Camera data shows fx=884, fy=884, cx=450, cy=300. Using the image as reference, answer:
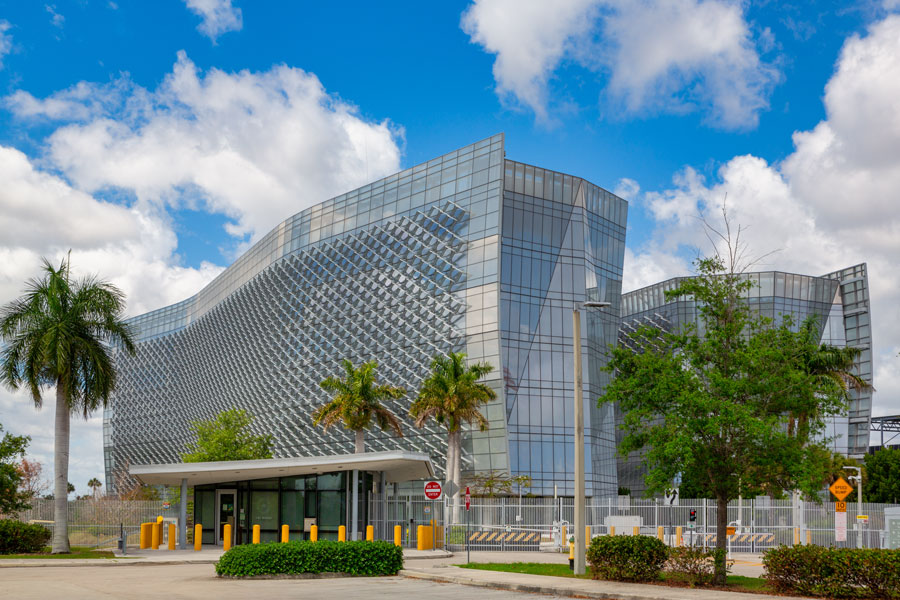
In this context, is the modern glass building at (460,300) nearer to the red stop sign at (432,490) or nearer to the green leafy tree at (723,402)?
the red stop sign at (432,490)

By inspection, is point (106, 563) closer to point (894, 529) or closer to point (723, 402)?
point (723, 402)

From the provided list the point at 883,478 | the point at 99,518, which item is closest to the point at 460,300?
the point at 99,518

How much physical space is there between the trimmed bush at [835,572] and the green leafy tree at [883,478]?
63.8 meters

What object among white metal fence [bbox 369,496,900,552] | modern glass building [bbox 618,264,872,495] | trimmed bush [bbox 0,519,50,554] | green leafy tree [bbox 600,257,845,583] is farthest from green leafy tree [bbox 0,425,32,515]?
modern glass building [bbox 618,264,872,495]

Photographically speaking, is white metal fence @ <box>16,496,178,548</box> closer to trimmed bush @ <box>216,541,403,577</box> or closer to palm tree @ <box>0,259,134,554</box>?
palm tree @ <box>0,259,134,554</box>

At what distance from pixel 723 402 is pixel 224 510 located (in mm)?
26787

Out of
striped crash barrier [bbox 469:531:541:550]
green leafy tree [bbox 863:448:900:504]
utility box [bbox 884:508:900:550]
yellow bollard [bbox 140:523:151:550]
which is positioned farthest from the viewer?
green leafy tree [bbox 863:448:900:504]

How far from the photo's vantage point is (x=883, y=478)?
7869 centimetres

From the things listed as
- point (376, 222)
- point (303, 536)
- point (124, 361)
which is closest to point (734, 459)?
point (303, 536)

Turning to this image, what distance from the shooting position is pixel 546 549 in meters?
45.0

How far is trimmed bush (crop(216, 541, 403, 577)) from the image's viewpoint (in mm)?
25469

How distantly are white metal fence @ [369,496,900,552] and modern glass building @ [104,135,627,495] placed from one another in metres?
12.6

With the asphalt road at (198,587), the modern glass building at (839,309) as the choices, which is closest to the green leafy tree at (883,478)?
the modern glass building at (839,309)

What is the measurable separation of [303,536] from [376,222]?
1541 inches
